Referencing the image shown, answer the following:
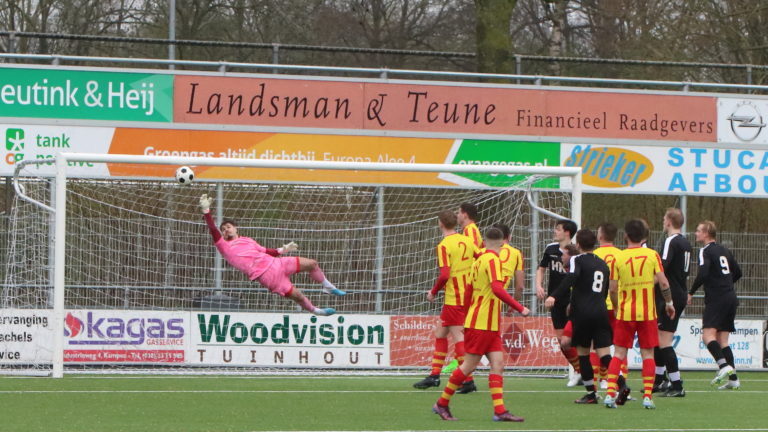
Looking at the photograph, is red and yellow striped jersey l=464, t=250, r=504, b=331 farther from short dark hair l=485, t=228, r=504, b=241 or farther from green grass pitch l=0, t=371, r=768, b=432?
green grass pitch l=0, t=371, r=768, b=432

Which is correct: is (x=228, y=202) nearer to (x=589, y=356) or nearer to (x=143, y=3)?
(x=589, y=356)

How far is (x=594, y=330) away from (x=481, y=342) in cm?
206

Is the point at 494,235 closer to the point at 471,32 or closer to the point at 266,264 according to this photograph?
the point at 266,264

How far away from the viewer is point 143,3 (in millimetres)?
27750

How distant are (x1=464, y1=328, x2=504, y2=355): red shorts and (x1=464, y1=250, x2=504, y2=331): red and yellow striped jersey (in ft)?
0.13

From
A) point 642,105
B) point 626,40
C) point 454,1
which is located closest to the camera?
point 642,105

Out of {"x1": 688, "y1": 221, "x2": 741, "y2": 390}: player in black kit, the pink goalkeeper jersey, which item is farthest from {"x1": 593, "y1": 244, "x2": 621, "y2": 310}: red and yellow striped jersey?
the pink goalkeeper jersey

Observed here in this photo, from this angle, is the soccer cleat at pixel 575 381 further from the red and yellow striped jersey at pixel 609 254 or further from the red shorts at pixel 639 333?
the red shorts at pixel 639 333

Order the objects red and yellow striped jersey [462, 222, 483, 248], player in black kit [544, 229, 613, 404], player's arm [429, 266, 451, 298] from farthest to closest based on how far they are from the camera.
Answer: red and yellow striped jersey [462, 222, 483, 248]
player's arm [429, 266, 451, 298]
player in black kit [544, 229, 613, 404]

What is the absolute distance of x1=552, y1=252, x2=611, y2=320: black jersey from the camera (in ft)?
37.0

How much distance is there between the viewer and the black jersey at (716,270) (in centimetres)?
1373

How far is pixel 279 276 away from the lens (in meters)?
14.1

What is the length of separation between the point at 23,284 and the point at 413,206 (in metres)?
5.33

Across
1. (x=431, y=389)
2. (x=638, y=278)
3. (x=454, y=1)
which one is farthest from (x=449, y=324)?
(x=454, y=1)
